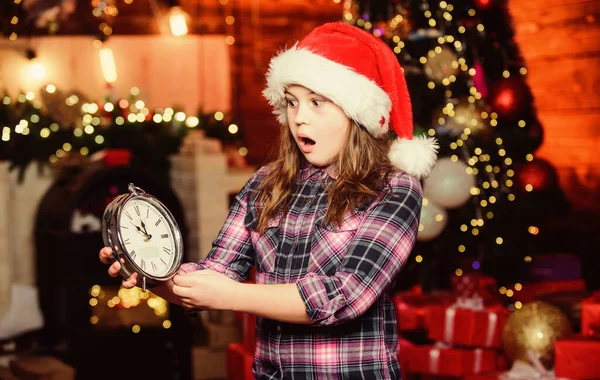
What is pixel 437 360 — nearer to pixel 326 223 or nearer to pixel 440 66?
pixel 440 66

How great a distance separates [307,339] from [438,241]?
103 inches

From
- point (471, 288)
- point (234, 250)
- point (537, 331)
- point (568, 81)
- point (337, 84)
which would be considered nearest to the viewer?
point (337, 84)

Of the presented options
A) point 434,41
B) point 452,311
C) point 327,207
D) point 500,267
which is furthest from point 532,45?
point 327,207

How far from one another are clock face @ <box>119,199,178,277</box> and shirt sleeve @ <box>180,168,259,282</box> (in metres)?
0.16

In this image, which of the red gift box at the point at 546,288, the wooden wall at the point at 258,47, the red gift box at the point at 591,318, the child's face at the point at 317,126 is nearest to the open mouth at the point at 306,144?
the child's face at the point at 317,126

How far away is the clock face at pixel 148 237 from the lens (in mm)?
1749

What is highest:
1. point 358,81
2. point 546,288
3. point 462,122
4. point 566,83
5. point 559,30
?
point 559,30

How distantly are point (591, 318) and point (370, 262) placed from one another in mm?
2025

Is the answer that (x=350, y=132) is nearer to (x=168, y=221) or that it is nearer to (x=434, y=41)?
(x=168, y=221)

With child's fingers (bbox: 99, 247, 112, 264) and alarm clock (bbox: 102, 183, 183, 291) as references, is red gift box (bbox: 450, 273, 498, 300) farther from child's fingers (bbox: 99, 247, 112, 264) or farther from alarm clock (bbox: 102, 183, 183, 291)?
child's fingers (bbox: 99, 247, 112, 264)

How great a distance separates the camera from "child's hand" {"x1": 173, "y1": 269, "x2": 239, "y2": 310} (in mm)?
1686

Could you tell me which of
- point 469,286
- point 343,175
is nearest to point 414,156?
point 343,175

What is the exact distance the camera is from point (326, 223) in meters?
1.87

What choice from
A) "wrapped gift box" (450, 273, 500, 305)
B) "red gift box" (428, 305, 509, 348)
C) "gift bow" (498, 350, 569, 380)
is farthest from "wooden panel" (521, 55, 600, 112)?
"gift bow" (498, 350, 569, 380)
